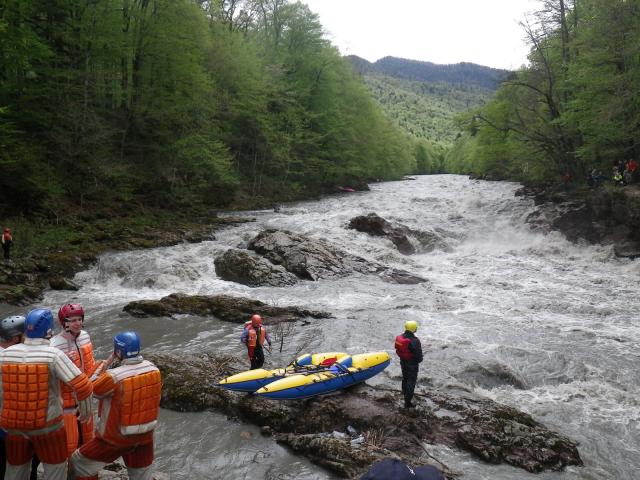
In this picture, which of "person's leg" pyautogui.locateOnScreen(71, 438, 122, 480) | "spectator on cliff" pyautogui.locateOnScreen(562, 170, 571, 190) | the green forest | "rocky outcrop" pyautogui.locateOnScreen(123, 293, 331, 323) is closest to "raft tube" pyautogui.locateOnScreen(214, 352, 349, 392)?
"person's leg" pyautogui.locateOnScreen(71, 438, 122, 480)

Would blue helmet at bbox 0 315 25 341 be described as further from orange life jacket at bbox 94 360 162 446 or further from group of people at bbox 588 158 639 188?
group of people at bbox 588 158 639 188

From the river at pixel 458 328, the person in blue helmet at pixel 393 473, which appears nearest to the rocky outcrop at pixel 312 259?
the river at pixel 458 328

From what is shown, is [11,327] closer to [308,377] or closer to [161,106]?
[308,377]

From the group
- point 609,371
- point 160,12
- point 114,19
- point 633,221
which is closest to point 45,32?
point 114,19

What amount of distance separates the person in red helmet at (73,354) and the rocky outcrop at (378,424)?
9.94 ft

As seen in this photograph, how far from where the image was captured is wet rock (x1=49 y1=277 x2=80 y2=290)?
15414 millimetres

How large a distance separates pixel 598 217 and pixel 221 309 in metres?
18.9

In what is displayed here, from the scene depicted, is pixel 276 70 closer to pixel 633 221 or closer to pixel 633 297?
pixel 633 221

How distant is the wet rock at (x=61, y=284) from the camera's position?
50.6 ft

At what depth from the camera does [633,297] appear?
48.4 feet

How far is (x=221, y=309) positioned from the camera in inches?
528

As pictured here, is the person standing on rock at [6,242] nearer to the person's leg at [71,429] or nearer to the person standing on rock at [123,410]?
the person's leg at [71,429]

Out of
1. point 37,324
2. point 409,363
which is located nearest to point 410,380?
point 409,363

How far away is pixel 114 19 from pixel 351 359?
2381 centimetres
